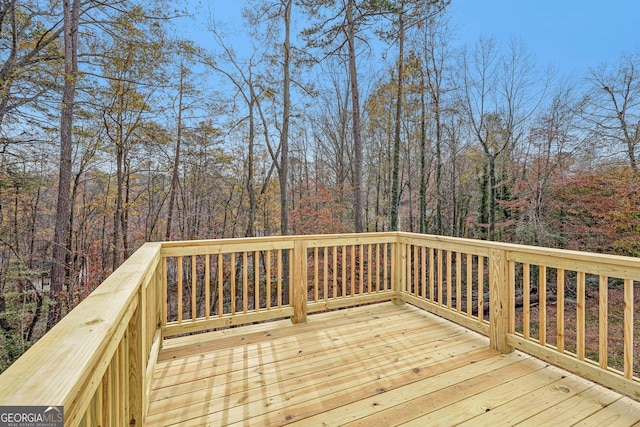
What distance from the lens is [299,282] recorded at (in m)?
3.33

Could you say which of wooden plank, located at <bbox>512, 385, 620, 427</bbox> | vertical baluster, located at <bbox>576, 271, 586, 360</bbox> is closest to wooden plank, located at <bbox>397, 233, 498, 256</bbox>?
vertical baluster, located at <bbox>576, 271, 586, 360</bbox>

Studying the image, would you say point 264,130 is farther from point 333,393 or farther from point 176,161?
point 333,393

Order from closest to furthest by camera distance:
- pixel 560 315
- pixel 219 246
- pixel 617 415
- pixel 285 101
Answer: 1. pixel 617 415
2. pixel 560 315
3. pixel 219 246
4. pixel 285 101

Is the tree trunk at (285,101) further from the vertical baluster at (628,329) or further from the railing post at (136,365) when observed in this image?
the vertical baluster at (628,329)

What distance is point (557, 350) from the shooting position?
7.63 ft

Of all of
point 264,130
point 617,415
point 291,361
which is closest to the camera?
point 617,415

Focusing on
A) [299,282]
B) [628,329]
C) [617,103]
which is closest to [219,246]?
[299,282]

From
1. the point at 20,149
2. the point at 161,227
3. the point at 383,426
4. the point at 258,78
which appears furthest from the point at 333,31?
the point at 161,227

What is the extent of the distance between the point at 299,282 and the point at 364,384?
1.38 meters

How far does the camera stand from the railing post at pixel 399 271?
3.89 meters

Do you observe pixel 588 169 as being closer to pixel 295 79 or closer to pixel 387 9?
pixel 387 9

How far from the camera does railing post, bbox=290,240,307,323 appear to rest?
3301mm

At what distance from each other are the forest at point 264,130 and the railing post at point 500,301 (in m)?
4.50

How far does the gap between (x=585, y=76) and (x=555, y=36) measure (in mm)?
1638
